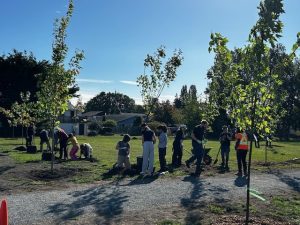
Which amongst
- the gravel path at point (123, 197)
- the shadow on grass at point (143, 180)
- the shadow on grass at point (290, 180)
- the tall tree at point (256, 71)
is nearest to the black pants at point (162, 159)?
the shadow on grass at point (143, 180)

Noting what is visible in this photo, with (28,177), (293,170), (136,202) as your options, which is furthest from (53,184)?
(293,170)

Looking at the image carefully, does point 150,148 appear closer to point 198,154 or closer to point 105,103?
point 198,154

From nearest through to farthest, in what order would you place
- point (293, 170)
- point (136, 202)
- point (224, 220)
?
1. point (224, 220)
2. point (136, 202)
3. point (293, 170)

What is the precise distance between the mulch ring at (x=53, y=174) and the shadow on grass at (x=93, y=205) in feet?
8.09

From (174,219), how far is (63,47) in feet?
29.3

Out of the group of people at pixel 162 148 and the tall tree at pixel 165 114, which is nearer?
the group of people at pixel 162 148

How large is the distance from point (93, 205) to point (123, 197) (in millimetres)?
1176

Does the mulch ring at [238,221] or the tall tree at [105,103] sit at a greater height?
the tall tree at [105,103]

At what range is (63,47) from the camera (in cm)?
1523

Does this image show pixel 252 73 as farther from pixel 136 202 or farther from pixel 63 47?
pixel 63 47

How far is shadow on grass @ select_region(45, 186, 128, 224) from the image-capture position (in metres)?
8.30

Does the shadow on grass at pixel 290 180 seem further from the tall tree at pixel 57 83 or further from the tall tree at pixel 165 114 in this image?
the tall tree at pixel 165 114

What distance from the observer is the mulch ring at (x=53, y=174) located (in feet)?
44.2

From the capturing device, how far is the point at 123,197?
33.9 ft
